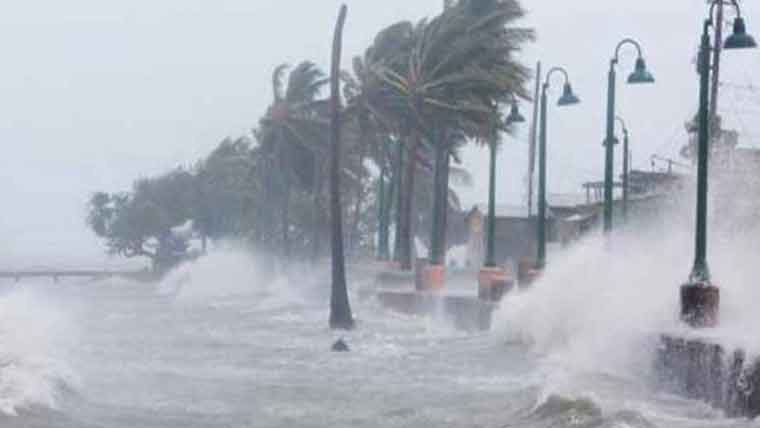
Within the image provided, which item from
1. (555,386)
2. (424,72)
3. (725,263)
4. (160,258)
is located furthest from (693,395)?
(160,258)

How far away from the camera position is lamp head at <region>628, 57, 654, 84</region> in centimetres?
2608

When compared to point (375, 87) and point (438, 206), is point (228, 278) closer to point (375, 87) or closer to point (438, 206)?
point (375, 87)

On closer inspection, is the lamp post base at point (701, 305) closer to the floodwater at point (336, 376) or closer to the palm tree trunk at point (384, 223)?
the floodwater at point (336, 376)

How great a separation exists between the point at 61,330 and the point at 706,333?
20.0 metres

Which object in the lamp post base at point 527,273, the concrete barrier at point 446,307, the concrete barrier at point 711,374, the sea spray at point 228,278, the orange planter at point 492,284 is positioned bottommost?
the sea spray at point 228,278

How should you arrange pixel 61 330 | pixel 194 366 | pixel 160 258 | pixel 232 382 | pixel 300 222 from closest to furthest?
pixel 232 382 → pixel 194 366 → pixel 61 330 → pixel 300 222 → pixel 160 258

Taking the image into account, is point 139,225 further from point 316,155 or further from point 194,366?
point 194,366

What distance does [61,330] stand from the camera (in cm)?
3659

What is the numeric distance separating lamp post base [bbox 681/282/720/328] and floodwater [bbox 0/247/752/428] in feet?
3.29

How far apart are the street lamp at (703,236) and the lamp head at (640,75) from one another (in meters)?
4.17

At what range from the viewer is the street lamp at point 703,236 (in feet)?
68.2

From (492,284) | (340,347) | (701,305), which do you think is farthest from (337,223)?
(701,305)

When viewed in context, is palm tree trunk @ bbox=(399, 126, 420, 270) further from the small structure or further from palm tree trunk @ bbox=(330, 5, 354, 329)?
palm tree trunk @ bbox=(330, 5, 354, 329)

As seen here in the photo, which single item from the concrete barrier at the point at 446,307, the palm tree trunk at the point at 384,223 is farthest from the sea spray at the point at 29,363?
the palm tree trunk at the point at 384,223
